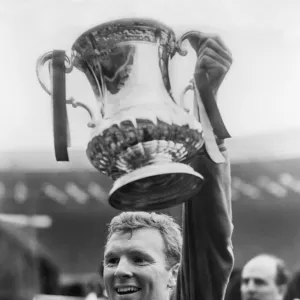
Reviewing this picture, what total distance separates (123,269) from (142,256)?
8 centimetres

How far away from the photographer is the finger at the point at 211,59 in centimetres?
151

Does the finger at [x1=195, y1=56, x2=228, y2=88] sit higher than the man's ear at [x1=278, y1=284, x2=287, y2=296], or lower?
higher

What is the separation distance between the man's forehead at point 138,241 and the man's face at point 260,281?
0.30m

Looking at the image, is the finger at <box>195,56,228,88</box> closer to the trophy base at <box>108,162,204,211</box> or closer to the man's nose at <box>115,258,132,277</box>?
the trophy base at <box>108,162,204,211</box>

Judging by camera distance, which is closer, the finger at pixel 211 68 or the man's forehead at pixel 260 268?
the finger at pixel 211 68

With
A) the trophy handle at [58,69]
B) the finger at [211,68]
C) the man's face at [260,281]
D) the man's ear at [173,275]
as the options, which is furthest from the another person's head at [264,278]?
the trophy handle at [58,69]

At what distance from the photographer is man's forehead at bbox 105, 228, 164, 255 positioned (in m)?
1.69

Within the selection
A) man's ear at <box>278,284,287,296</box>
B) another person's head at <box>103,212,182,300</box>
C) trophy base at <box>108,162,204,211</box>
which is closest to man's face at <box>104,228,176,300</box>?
another person's head at <box>103,212,182,300</box>

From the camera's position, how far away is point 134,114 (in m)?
1.33

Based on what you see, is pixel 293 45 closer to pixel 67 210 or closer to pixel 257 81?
pixel 257 81

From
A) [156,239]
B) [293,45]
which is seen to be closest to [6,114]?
[156,239]

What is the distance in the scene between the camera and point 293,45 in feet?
5.72

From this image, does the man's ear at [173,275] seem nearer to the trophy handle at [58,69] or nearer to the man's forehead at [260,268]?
the man's forehead at [260,268]

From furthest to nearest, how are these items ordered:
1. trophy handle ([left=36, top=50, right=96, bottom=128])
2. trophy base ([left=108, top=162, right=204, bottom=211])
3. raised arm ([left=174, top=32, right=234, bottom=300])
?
raised arm ([left=174, top=32, right=234, bottom=300]) < trophy handle ([left=36, top=50, right=96, bottom=128]) < trophy base ([left=108, top=162, right=204, bottom=211])
